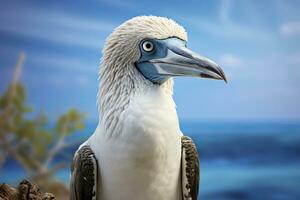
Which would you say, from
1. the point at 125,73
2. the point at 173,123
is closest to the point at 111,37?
the point at 125,73

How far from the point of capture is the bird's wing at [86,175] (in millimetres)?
1999

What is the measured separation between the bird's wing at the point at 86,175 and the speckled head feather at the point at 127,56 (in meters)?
0.20

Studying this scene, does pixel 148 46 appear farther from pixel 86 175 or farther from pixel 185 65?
pixel 86 175

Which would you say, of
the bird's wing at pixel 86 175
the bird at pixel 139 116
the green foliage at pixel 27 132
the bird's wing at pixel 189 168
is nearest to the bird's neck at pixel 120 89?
the bird at pixel 139 116

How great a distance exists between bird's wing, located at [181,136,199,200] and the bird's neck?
26 cm

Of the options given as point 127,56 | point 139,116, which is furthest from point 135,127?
point 127,56

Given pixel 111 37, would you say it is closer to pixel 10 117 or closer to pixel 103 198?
pixel 103 198

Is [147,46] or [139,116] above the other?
[147,46]

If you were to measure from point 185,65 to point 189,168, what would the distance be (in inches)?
19.8

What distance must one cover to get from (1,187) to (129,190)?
0.56 meters

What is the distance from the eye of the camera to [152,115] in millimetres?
1879

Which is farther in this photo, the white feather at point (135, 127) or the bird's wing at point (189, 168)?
the bird's wing at point (189, 168)

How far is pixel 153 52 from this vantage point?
194cm

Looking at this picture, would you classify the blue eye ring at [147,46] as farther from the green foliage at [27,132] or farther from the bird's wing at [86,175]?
the green foliage at [27,132]
